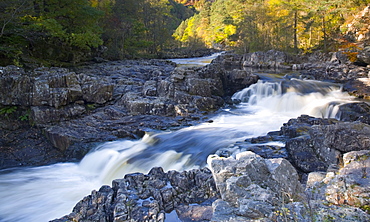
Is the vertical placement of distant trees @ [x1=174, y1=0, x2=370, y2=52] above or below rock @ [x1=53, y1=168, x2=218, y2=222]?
above

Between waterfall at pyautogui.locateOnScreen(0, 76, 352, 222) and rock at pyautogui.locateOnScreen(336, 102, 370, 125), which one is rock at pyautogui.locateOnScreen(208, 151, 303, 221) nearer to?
waterfall at pyautogui.locateOnScreen(0, 76, 352, 222)

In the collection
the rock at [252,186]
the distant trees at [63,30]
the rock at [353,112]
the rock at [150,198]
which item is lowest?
the rock at [150,198]

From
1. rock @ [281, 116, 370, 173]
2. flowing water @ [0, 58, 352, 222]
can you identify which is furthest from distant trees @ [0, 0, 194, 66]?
rock @ [281, 116, 370, 173]

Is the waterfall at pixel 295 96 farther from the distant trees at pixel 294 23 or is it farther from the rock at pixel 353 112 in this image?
the distant trees at pixel 294 23

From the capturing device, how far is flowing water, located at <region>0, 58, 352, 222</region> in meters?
7.98

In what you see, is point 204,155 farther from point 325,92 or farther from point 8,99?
point 325,92

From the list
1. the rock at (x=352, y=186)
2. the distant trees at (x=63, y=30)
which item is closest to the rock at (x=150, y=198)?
the rock at (x=352, y=186)

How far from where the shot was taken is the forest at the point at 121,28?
53.1 feet

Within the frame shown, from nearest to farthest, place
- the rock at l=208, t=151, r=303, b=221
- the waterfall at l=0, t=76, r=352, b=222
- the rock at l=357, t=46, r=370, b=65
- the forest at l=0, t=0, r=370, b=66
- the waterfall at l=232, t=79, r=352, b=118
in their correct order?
the rock at l=208, t=151, r=303, b=221 → the waterfall at l=0, t=76, r=352, b=222 → the waterfall at l=232, t=79, r=352, b=118 → the forest at l=0, t=0, r=370, b=66 → the rock at l=357, t=46, r=370, b=65

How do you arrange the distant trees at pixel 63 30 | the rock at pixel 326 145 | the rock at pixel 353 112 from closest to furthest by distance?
the rock at pixel 326 145, the rock at pixel 353 112, the distant trees at pixel 63 30

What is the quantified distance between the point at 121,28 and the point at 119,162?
76.2 ft

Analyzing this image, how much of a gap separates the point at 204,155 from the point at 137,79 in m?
10.2

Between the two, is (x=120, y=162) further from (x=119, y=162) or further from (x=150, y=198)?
(x=150, y=198)

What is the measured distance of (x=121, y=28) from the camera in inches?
1190
